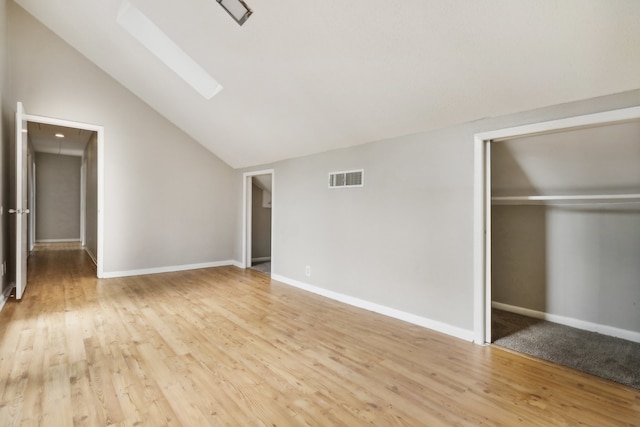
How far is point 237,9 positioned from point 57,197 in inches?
389

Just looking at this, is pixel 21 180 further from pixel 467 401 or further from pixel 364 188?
pixel 467 401

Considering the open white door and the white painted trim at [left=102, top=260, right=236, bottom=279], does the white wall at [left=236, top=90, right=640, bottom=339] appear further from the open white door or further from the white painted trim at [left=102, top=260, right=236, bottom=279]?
the open white door

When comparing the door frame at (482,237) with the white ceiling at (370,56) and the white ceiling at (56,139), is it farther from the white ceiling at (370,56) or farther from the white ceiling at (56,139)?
the white ceiling at (56,139)

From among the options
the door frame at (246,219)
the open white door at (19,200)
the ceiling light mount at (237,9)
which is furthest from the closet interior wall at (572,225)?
the open white door at (19,200)

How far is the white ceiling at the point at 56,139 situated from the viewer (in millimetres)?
5965

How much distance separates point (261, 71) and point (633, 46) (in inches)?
112

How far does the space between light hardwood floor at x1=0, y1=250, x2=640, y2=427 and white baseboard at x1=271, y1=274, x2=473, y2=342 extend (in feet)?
0.37

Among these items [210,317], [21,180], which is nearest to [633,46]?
[210,317]

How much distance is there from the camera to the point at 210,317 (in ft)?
10.4

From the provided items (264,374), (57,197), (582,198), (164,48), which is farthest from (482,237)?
(57,197)

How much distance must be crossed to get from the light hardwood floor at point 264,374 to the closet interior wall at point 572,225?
1.23 meters

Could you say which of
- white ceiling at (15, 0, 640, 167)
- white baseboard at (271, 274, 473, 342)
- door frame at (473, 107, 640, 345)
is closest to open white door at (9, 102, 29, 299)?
white ceiling at (15, 0, 640, 167)

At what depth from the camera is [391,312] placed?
3311 millimetres

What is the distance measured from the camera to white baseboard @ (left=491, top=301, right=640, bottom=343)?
8.96 ft
